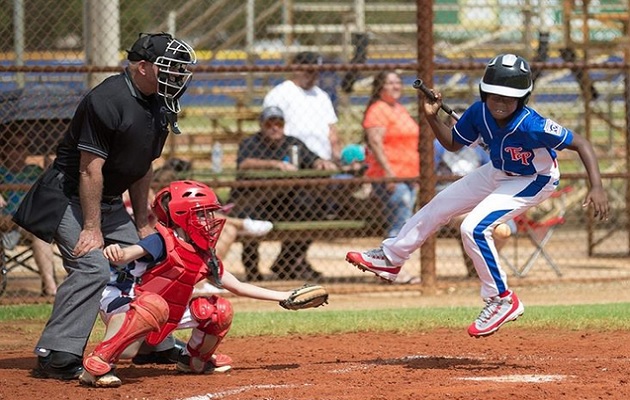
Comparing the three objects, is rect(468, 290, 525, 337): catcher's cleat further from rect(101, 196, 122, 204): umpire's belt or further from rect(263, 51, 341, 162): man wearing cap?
rect(263, 51, 341, 162): man wearing cap

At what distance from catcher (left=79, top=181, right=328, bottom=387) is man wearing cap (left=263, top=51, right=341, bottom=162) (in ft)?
18.4

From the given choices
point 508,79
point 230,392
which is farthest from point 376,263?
point 230,392

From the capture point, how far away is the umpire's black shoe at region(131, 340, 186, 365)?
22.6 feet

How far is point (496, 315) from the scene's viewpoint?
6.53 m

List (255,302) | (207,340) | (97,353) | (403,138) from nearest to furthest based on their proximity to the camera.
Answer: (97,353) < (207,340) < (255,302) < (403,138)

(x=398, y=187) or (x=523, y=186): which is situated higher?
(x=523, y=186)

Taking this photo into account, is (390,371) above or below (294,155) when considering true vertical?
below

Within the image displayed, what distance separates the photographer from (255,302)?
10805 millimetres

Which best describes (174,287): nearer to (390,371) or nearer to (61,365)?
(61,365)

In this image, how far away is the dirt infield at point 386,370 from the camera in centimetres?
569

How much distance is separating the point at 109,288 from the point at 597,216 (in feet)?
9.52

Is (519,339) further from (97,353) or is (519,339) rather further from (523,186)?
(97,353)

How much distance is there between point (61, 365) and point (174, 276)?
872 mm

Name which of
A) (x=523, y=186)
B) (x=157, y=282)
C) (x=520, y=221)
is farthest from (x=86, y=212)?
(x=520, y=221)
